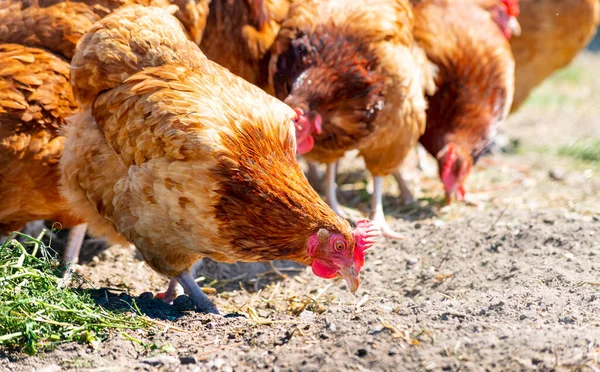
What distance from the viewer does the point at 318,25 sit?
4715 millimetres

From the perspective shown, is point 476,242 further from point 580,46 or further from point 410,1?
point 580,46

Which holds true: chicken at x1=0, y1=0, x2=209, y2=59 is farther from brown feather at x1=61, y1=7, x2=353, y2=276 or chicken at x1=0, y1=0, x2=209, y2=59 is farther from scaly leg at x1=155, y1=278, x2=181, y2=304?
scaly leg at x1=155, y1=278, x2=181, y2=304

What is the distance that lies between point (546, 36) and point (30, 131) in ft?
15.7

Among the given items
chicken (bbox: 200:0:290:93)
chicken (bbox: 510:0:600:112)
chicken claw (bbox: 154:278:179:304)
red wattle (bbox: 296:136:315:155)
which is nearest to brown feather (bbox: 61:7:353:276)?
chicken claw (bbox: 154:278:179:304)

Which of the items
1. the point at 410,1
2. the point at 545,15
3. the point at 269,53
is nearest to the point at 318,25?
the point at 269,53

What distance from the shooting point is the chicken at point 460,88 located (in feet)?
17.6

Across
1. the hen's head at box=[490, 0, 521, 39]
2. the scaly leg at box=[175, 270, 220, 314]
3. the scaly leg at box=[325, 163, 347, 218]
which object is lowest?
the scaly leg at box=[325, 163, 347, 218]

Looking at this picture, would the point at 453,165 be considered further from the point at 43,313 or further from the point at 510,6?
the point at 43,313

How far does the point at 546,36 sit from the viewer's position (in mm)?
6805

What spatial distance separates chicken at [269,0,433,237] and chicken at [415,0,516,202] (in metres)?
0.47

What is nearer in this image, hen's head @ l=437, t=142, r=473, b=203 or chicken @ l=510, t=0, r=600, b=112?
hen's head @ l=437, t=142, r=473, b=203

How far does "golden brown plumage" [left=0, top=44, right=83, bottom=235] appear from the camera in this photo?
12.6ft

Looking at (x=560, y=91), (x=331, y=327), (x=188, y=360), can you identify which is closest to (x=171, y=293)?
(x=188, y=360)

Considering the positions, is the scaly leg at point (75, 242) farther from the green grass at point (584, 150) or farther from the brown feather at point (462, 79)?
→ the green grass at point (584, 150)
